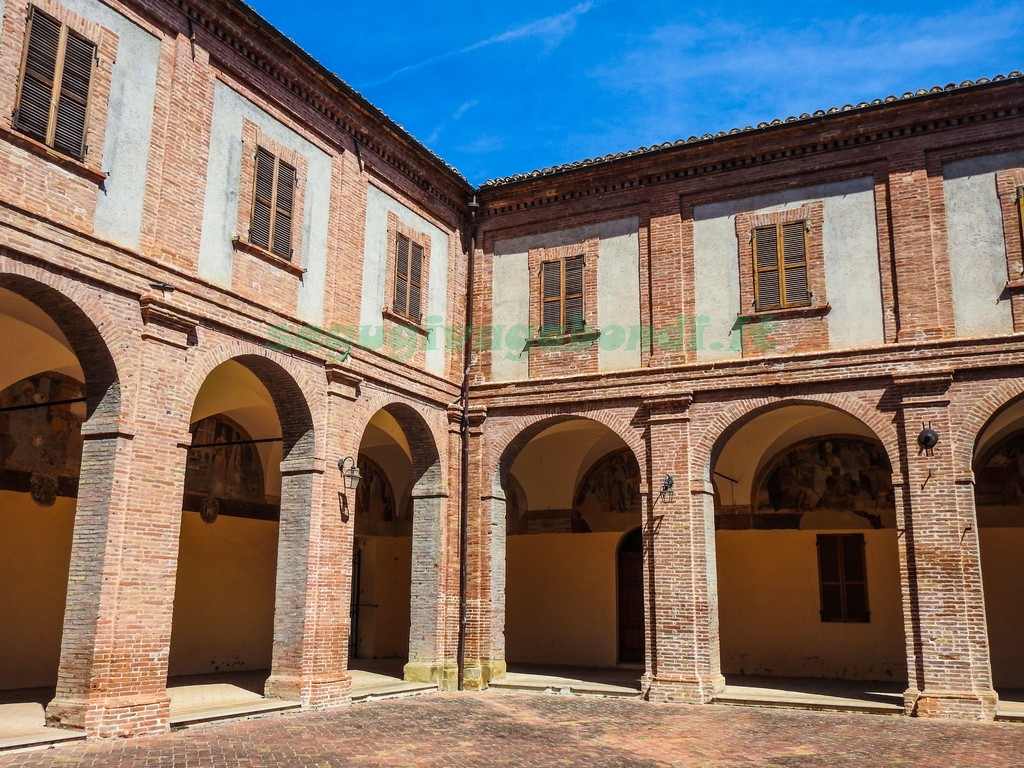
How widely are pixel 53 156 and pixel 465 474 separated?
8035 mm

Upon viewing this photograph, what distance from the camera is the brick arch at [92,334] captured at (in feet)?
30.3

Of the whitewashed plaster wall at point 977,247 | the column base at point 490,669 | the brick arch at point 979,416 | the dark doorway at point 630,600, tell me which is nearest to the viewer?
the brick arch at point 979,416

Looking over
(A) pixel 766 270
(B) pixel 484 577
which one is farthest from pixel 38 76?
(A) pixel 766 270

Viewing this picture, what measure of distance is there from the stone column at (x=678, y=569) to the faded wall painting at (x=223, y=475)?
21.4 ft

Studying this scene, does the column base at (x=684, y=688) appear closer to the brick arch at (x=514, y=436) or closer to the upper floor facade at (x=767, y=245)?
the brick arch at (x=514, y=436)

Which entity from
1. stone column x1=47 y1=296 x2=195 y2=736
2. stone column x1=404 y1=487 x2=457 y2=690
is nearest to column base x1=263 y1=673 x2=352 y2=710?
stone column x1=47 y1=296 x2=195 y2=736

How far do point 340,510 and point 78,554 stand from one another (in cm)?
371

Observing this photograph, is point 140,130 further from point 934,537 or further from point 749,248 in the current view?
point 934,537

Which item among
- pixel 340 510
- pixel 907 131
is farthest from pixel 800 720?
pixel 907 131

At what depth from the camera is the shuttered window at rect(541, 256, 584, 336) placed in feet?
49.4

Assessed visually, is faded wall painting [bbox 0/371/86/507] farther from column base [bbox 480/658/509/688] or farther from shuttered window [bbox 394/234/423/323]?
column base [bbox 480/658/509/688]

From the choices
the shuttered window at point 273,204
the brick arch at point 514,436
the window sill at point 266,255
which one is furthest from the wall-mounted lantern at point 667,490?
the shuttered window at point 273,204

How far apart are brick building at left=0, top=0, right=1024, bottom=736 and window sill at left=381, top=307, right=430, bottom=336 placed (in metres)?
0.11

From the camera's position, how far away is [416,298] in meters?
14.8
